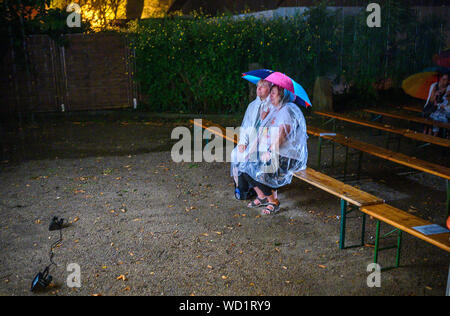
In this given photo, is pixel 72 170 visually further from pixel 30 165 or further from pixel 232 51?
pixel 232 51

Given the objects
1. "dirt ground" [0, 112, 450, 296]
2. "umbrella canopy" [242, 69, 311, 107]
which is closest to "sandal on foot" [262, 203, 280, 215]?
"dirt ground" [0, 112, 450, 296]

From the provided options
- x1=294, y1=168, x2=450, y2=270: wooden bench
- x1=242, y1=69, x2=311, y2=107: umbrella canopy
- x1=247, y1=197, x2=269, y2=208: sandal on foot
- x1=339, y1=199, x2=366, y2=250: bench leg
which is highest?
x1=242, y1=69, x2=311, y2=107: umbrella canopy

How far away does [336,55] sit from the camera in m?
12.4

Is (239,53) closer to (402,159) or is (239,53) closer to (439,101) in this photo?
(439,101)

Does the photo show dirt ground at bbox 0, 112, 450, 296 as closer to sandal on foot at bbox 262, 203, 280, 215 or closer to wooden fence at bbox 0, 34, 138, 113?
sandal on foot at bbox 262, 203, 280, 215

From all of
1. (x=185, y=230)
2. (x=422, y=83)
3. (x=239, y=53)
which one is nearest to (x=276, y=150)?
(x=185, y=230)

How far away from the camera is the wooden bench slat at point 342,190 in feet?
13.4

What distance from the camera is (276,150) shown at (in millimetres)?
5223

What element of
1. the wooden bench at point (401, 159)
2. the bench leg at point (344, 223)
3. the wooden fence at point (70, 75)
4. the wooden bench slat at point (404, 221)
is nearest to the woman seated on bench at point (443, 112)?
the wooden bench at point (401, 159)

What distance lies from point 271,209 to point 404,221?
197 cm

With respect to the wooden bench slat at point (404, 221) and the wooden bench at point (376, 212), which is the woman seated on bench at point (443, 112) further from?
the wooden bench slat at point (404, 221)

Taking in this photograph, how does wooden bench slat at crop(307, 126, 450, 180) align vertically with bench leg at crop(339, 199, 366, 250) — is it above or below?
above

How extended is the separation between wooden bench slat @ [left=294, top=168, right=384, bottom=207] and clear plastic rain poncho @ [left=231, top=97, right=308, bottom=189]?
21cm

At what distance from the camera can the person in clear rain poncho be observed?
5.21 m
